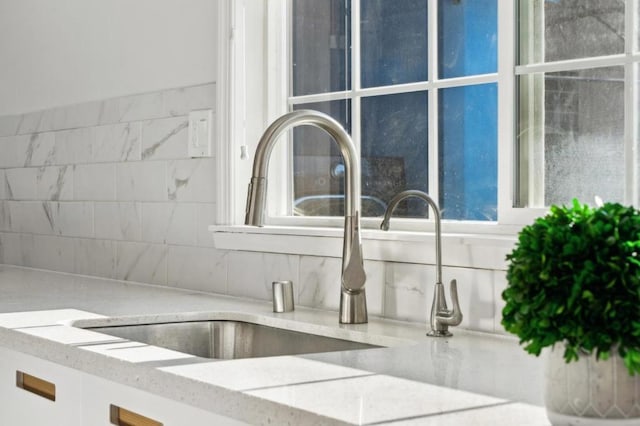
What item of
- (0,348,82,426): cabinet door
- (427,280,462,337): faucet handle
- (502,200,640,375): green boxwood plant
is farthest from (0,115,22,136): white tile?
(502,200,640,375): green boxwood plant

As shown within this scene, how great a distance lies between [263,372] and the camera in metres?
1.33

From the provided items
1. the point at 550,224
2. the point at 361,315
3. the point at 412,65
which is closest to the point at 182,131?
the point at 412,65

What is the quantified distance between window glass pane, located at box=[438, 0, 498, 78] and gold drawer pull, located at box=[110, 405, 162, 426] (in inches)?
38.4

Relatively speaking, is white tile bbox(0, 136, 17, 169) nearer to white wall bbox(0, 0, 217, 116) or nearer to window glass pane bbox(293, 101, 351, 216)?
white wall bbox(0, 0, 217, 116)

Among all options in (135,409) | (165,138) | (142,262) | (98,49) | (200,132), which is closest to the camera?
(135,409)

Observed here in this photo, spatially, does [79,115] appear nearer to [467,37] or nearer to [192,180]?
[192,180]

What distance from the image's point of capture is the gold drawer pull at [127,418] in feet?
4.84

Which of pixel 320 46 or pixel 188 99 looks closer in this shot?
pixel 320 46

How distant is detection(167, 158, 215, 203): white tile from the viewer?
7.98ft

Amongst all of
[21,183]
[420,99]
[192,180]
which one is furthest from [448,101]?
[21,183]

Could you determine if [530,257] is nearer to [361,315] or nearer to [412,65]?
[361,315]

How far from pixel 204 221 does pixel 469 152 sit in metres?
0.86

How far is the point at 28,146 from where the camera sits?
3314 mm

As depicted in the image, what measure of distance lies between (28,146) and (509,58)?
214 centimetres
